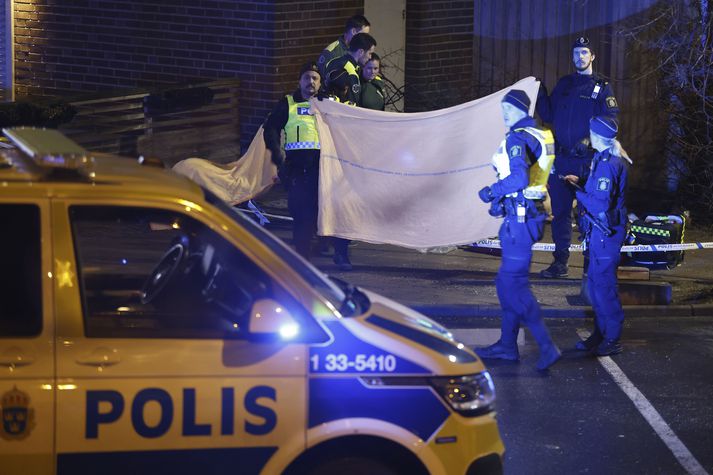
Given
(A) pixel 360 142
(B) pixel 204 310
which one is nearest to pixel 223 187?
(A) pixel 360 142

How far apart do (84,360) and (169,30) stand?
1122 cm

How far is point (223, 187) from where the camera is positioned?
1230cm

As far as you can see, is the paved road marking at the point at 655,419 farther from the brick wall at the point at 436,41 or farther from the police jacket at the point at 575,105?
the brick wall at the point at 436,41

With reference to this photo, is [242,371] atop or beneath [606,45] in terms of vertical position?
beneath

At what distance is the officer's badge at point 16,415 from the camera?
15.6 feet

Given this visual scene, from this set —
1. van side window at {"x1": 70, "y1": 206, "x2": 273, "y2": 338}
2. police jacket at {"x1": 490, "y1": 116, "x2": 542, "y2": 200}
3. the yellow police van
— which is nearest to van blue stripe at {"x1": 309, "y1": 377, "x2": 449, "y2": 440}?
the yellow police van

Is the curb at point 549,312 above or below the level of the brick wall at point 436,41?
below

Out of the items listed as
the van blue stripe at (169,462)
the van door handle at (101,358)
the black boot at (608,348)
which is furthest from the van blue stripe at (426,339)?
the black boot at (608,348)

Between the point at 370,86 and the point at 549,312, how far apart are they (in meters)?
2.98

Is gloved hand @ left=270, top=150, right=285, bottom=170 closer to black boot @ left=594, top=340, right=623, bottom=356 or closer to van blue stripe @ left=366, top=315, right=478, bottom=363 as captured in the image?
black boot @ left=594, top=340, right=623, bottom=356

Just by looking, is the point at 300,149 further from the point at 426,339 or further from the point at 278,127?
the point at 426,339

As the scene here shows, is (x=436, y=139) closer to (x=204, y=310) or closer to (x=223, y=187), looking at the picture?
(x=223, y=187)

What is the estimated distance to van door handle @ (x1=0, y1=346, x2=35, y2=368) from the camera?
4758 millimetres

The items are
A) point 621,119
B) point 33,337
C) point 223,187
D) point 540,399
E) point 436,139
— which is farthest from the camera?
point 621,119
